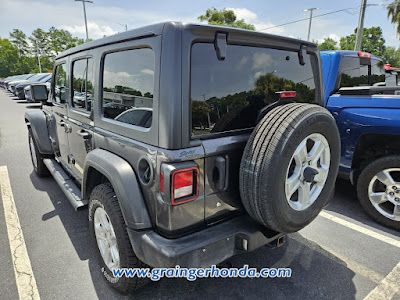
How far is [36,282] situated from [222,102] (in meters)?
2.16

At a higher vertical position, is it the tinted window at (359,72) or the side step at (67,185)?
the tinted window at (359,72)

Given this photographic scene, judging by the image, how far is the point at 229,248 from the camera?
6.30ft

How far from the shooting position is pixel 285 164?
1.76m

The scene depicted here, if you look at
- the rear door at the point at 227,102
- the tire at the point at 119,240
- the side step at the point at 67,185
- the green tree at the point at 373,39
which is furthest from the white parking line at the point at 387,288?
the green tree at the point at 373,39

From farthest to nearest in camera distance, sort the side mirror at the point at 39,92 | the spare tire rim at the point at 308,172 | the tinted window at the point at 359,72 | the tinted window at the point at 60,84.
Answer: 1. the side mirror at the point at 39,92
2. the tinted window at the point at 359,72
3. the tinted window at the point at 60,84
4. the spare tire rim at the point at 308,172

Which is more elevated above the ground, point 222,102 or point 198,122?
point 222,102

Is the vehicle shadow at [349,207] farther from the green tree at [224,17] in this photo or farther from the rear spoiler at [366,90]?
the green tree at [224,17]

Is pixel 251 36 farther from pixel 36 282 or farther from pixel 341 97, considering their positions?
pixel 36 282

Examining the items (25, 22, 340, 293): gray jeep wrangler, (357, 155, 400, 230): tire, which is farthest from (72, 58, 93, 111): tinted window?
(357, 155, 400, 230): tire

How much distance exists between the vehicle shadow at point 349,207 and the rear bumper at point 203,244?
1.94 meters

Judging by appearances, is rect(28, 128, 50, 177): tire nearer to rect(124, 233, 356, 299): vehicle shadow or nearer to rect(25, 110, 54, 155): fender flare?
rect(25, 110, 54, 155): fender flare

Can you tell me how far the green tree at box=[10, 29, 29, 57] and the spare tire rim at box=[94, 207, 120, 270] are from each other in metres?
90.0

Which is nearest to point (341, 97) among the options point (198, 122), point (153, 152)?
point (198, 122)

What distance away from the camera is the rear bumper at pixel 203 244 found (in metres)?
1.70
